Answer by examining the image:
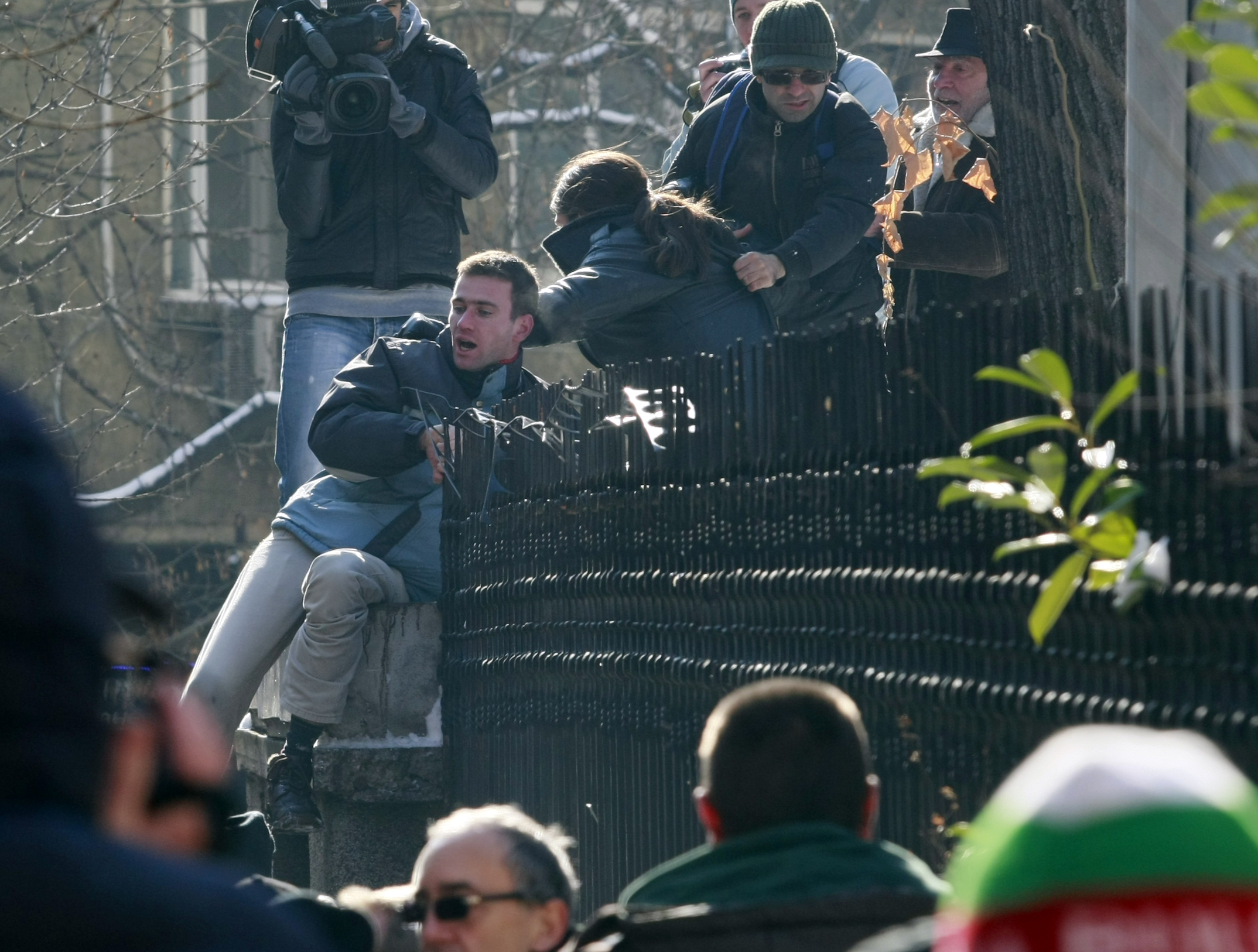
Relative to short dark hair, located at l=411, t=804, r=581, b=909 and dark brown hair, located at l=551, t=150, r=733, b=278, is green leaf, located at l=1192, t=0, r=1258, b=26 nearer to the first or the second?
short dark hair, located at l=411, t=804, r=581, b=909

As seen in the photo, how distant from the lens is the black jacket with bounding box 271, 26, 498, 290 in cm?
838

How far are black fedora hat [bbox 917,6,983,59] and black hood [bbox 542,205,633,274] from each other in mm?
1391

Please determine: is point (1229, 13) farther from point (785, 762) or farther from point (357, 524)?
point (357, 524)

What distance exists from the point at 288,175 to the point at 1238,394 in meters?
5.61

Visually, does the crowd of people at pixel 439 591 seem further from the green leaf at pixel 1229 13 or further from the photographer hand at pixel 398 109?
the green leaf at pixel 1229 13

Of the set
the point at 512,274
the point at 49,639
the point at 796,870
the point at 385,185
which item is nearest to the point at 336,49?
the point at 385,185

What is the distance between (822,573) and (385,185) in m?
4.04

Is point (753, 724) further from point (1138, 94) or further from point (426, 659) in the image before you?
point (426, 659)

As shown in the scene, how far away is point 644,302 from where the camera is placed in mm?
6703

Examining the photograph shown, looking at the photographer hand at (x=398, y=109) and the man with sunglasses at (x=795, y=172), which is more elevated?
the photographer hand at (x=398, y=109)

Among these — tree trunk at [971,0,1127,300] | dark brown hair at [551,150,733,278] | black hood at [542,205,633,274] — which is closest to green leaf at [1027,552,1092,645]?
tree trunk at [971,0,1127,300]

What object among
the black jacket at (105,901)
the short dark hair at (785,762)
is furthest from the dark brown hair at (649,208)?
the black jacket at (105,901)

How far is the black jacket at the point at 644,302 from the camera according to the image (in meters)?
6.67

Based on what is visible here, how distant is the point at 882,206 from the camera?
647cm
